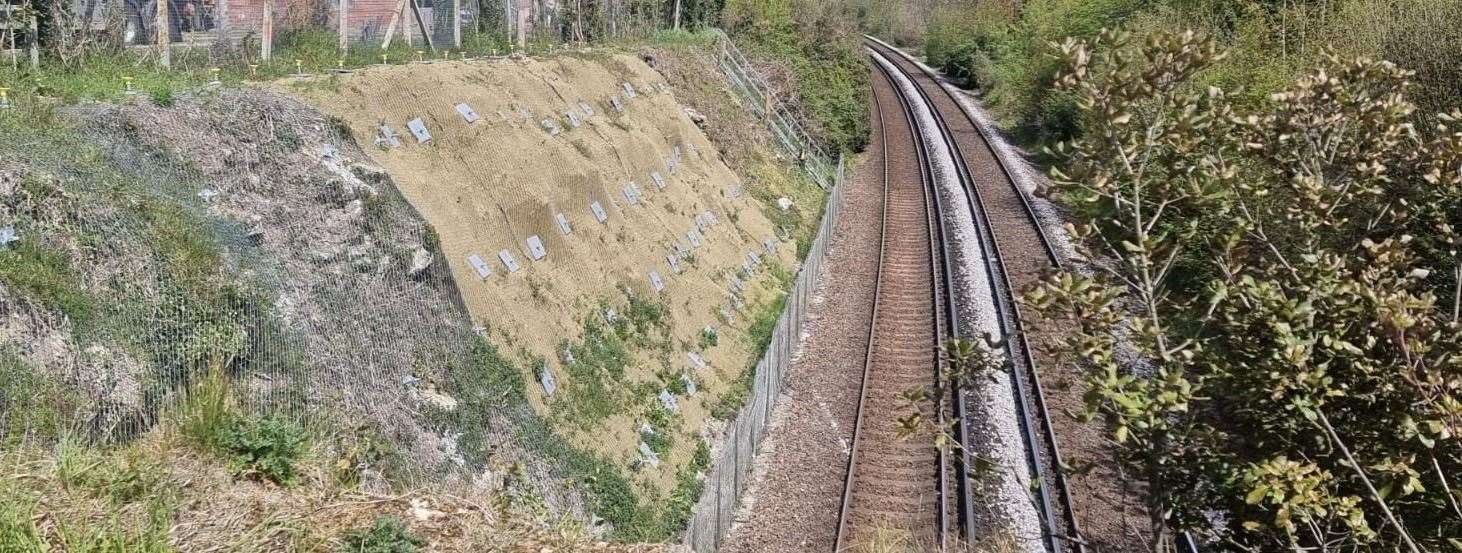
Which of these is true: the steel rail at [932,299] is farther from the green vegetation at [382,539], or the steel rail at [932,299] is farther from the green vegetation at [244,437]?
the green vegetation at [244,437]

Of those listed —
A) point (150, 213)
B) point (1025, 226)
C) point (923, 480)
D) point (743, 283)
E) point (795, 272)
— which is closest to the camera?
point (150, 213)

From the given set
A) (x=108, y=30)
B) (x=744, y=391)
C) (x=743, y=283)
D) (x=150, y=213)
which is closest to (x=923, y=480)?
(x=744, y=391)

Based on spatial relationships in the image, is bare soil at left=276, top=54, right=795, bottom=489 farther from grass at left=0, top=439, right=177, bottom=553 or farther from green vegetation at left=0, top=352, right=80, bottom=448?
grass at left=0, top=439, right=177, bottom=553

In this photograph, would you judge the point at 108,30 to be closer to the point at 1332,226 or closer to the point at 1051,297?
the point at 1051,297

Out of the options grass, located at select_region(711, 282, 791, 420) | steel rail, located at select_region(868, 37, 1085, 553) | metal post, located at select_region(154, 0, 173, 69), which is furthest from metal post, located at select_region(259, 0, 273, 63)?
steel rail, located at select_region(868, 37, 1085, 553)

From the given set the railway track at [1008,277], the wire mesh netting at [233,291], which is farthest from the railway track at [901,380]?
the wire mesh netting at [233,291]

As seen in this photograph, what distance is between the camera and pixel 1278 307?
518 cm

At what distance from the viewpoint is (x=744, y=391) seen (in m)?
15.9

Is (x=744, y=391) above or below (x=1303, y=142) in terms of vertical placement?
below

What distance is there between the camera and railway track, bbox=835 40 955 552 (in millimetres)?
12422

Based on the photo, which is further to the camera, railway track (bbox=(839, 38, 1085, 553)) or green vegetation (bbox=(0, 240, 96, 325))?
railway track (bbox=(839, 38, 1085, 553))

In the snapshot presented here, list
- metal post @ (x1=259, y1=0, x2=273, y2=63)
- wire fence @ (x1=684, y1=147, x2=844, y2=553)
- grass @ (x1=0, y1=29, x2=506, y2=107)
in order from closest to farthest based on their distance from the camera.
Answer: wire fence @ (x1=684, y1=147, x2=844, y2=553) < grass @ (x1=0, y1=29, x2=506, y2=107) < metal post @ (x1=259, y1=0, x2=273, y2=63)

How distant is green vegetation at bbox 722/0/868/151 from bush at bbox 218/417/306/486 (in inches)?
1108

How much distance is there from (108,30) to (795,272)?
13156 mm
